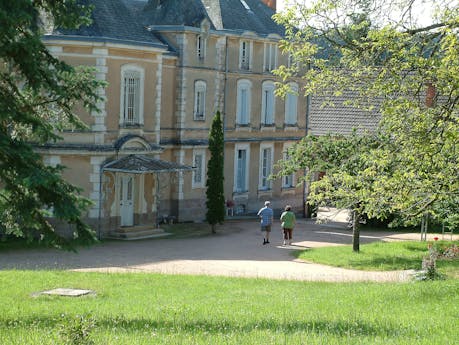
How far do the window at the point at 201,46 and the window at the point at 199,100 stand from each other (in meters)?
1.08

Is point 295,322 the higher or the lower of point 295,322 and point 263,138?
the lower

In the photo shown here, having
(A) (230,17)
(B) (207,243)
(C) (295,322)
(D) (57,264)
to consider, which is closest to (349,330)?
(C) (295,322)

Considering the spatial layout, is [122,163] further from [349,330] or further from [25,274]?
[349,330]

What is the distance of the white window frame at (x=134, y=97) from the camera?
1238 inches

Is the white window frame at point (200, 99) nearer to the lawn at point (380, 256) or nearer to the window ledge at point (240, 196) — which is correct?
the window ledge at point (240, 196)

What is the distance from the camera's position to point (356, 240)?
2822 cm

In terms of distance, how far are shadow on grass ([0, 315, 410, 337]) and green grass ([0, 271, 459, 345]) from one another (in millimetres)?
15

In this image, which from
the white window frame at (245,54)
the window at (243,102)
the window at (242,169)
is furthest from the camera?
the window at (242,169)

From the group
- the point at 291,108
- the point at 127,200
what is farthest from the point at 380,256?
the point at 291,108

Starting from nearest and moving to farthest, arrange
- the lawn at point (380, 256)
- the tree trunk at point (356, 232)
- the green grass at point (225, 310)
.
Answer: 1. the green grass at point (225, 310)
2. the lawn at point (380, 256)
3. the tree trunk at point (356, 232)

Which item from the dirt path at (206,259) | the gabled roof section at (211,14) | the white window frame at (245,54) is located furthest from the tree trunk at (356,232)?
the white window frame at (245,54)

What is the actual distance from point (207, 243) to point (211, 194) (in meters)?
3.19

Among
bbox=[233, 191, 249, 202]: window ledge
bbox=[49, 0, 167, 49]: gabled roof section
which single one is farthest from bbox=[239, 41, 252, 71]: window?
bbox=[49, 0, 167, 49]: gabled roof section

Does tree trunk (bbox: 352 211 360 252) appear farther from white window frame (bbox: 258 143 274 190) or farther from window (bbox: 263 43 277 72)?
window (bbox: 263 43 277 72)
